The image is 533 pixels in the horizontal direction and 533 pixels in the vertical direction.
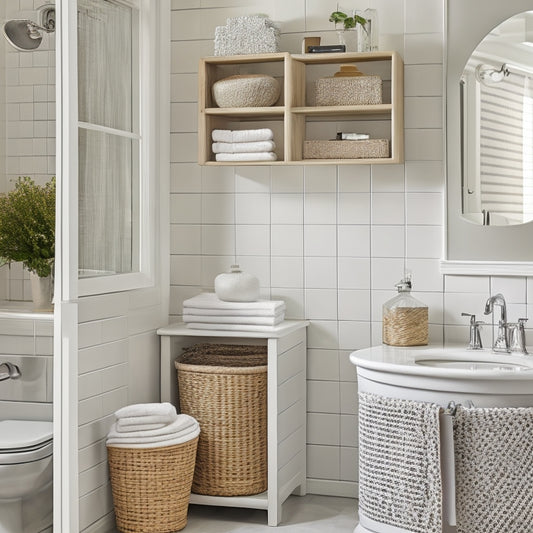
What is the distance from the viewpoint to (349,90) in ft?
11.0

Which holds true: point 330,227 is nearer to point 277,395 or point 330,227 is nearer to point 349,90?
point 349,90

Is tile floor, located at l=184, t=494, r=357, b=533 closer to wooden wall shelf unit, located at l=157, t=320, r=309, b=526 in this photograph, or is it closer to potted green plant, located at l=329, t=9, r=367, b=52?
wooden wall shelf unit, located at l=157, t=320, r=309, b=526

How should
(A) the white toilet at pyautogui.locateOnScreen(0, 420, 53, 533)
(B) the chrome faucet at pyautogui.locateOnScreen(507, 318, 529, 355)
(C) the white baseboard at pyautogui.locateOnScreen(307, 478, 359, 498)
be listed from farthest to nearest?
1. (C) the white baseboard at pyautogui.locateOnScreen(307, 478, 359, 498)
2. (B) the chrome faucet at pyautogui.locateOnScreen(507, 318, 529, 355)
3. (A) the white toilet at pyautogui.locateOnScreen(0, 420, 53, 533)

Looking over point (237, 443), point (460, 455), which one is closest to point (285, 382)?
point (237, 443)

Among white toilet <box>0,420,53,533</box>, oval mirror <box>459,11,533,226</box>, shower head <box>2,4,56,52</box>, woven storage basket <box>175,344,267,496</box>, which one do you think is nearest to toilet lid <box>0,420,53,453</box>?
white toilet <box>0,420,53,533</box>

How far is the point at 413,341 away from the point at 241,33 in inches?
53.2

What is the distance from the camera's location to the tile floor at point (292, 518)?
329 centimetres

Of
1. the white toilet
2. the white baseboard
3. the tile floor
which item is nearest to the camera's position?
the white toilet

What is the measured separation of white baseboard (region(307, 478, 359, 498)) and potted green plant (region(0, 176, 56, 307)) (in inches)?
56.2

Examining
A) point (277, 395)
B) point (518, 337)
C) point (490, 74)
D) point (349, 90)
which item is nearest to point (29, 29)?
point (349, 90)

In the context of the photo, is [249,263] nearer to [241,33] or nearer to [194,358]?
[194,358]

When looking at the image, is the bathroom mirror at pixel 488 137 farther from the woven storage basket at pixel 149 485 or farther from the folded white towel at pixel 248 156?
the woven storage basket at pixel 149 485

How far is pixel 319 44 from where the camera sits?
345 cm

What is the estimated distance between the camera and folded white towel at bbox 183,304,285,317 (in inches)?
132
